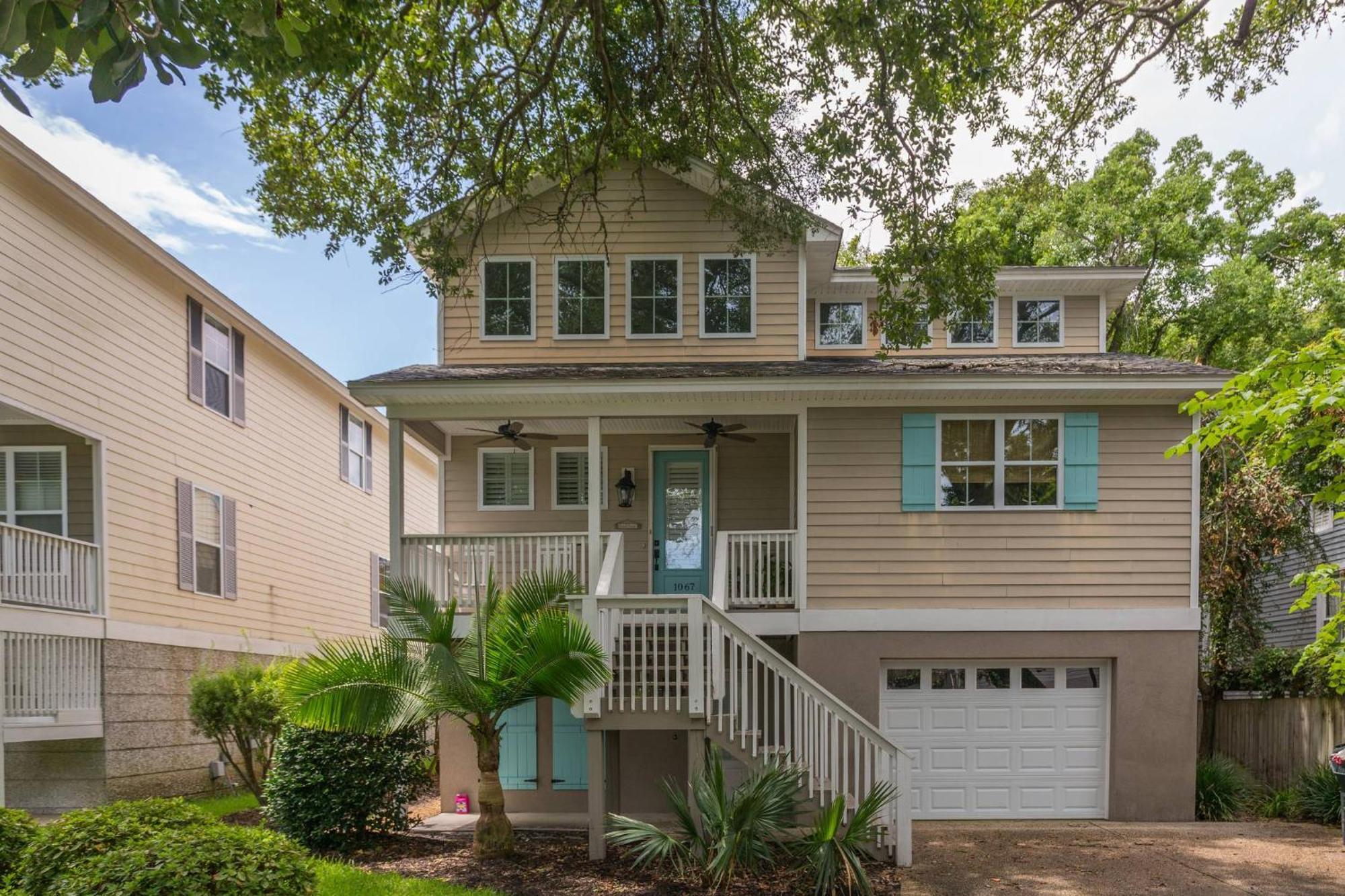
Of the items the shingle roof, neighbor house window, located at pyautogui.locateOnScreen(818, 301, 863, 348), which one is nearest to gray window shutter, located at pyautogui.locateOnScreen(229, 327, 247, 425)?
the shingle roof

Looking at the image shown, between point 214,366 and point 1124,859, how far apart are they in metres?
13.2

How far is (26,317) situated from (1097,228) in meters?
19.5

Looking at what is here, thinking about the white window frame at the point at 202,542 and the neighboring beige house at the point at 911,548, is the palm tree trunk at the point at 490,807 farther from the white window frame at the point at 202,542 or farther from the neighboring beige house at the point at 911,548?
the white window frame at the point at 202,542

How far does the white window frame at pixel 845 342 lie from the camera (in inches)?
556

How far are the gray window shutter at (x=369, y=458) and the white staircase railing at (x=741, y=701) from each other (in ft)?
39.3

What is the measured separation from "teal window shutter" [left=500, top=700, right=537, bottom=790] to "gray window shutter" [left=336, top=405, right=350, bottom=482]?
862cm

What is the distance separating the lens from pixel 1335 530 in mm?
17297

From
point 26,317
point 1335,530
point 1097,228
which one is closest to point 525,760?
point 26,317

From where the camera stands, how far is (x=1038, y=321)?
1425cm

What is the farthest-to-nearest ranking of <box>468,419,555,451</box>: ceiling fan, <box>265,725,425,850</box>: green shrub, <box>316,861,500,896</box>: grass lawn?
<box>468,419,555,451</box>: ceiling fan < <box>265,725,425,850</box>: green shrub < <box>316,861,500,896</box>: grass lawn

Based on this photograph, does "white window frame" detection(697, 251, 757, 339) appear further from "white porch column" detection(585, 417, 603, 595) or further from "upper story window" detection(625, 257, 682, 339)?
"white porch column" detection(585, 417, 603, 595)

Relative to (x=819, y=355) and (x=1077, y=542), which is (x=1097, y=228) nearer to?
(x=819, y=355)

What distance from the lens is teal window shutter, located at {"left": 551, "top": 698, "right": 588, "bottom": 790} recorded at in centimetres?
1164

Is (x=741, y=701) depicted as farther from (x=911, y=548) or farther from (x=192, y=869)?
(x=192, y=869)
